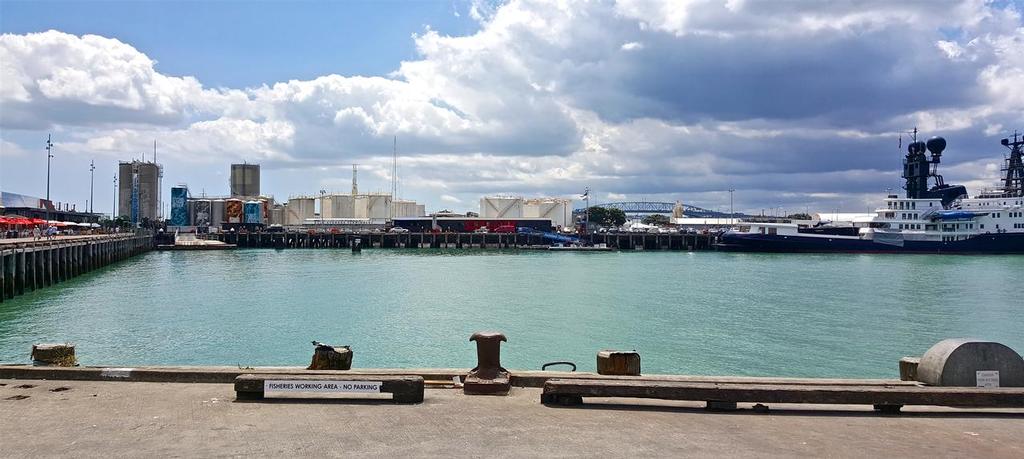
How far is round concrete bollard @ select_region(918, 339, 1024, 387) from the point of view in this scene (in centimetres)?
1023

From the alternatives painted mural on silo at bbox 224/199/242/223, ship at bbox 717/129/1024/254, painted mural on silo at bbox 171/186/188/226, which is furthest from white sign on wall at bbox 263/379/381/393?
painted mural on silo at bbox 171/186/188/226

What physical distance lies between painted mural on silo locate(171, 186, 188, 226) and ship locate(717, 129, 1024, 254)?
123831 mm

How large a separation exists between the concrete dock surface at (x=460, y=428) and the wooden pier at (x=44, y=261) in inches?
1621

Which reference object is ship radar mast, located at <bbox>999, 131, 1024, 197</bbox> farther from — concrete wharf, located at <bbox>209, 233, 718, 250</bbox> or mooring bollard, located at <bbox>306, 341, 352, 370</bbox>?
mooring bollard, located at <bbox>306, 341, 352, 370</bbox>

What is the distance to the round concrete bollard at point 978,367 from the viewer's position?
33.6 feet

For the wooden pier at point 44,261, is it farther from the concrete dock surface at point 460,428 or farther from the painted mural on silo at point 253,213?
the painted mural on silo at point 253,213

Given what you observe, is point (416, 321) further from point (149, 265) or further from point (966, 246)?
point (966, 246)

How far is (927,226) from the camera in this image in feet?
368

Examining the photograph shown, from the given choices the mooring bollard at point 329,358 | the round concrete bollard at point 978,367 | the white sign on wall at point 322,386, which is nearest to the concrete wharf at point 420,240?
the mooring bollard at point 329,358

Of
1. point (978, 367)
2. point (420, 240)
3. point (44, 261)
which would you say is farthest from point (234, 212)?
point (978, 367)

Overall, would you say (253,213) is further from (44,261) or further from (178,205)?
(44,261)

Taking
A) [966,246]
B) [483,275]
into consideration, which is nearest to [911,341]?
[483,275]

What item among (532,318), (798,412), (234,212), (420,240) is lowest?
(532,318)

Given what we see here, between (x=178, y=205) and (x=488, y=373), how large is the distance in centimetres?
18280
